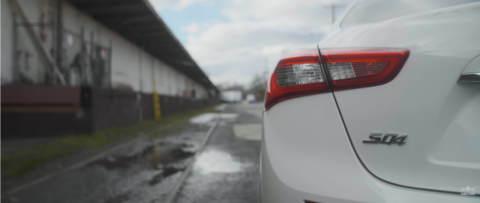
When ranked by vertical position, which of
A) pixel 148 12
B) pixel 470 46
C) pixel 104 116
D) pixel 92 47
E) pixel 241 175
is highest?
pixel 148 12

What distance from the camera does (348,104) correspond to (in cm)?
121

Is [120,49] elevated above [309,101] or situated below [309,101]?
above

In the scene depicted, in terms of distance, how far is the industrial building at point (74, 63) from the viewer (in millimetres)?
7184

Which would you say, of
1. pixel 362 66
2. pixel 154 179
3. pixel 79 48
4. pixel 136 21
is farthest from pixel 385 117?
pixel 136 21

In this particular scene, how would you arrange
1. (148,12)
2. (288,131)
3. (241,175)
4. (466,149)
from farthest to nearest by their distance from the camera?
1. (148,12)
2. (241,175)
3. (288,131)
4. (466,149)

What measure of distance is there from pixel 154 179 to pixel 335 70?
10.8 ft

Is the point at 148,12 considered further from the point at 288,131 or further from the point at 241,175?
the point at 288,131

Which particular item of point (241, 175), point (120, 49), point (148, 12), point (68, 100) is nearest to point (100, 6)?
point (148, 12)

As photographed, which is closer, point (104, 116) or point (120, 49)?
point (104, 116)

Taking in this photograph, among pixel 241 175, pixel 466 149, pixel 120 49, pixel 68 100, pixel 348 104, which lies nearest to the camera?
pixel 466 149

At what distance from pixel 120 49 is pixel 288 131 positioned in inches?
621

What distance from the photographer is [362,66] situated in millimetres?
1232

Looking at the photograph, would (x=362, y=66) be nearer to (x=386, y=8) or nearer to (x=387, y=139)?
(x=387, y=139)

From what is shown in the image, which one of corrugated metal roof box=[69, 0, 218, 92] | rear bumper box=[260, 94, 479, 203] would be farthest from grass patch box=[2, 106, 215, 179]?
corrugated metal roof box=[69, 0, 218, 92]
